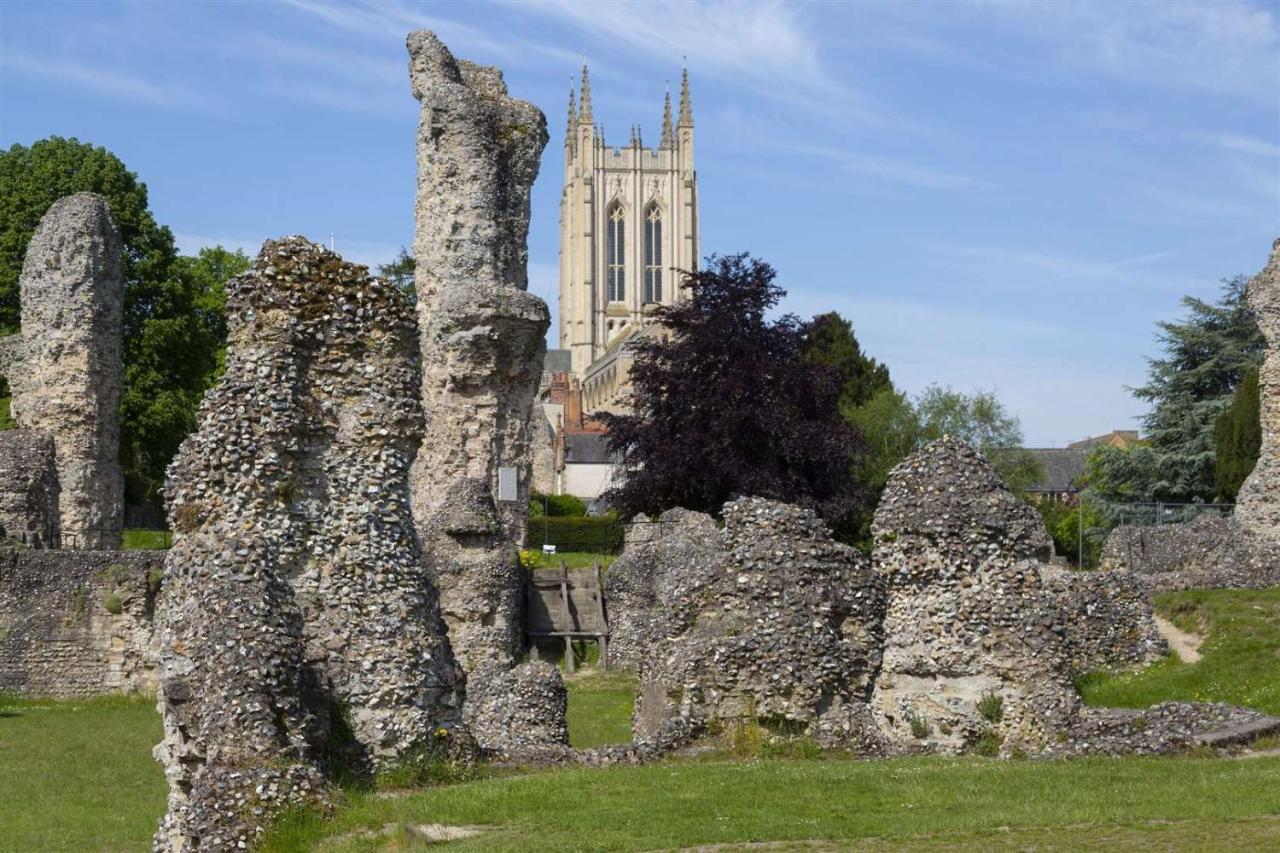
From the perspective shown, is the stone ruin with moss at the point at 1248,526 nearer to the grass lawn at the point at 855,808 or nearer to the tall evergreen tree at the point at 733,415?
the tall evergreen tree at the point at 733,415

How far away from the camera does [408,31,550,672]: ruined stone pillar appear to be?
85.4 feet

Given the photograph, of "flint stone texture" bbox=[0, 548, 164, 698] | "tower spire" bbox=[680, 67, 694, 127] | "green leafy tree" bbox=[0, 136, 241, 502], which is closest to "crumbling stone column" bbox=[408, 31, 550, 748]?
"flint stone texture" bbox=[0, 548, 164, 698]

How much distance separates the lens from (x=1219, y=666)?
19.7m

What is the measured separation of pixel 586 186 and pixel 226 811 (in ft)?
516

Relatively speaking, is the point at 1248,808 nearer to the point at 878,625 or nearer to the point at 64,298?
the point at 878,625

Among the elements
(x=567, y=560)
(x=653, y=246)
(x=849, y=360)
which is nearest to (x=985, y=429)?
(x=849, y=360)

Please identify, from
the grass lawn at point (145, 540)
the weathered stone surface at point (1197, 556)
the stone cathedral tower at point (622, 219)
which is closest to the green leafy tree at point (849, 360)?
the grass lawn at point (145, 540)

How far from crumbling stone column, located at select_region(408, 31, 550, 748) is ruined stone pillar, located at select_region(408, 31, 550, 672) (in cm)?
1

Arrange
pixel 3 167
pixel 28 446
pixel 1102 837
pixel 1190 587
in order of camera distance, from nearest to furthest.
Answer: pixel 1102 837 → pixel 1190 587 → pixel 28 446 → pixel 3 167

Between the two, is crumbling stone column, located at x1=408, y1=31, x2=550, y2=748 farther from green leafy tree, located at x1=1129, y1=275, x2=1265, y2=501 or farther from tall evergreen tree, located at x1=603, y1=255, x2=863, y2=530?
green leafy tree, located at x1=1129, y1=275, x2=1265, y2=501

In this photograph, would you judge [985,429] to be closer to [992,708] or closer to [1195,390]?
[1195,390]

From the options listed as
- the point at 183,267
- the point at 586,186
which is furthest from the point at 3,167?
the point at 586,186

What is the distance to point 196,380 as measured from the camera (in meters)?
45.0

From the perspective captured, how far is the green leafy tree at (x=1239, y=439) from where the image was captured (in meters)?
42.2
